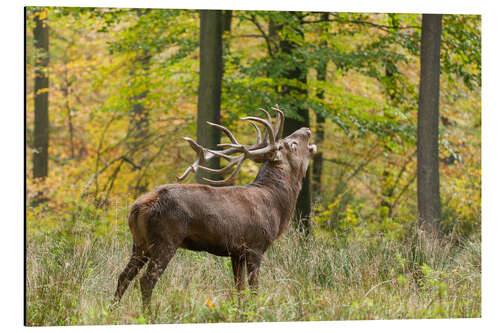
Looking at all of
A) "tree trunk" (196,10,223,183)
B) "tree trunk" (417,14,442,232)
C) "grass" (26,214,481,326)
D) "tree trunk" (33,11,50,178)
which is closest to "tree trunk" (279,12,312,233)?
"tree trunk" (196,10,223,183)

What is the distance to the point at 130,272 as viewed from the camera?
4.92 meters

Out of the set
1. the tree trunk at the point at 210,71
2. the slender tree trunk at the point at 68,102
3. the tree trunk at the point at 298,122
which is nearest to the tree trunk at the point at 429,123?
the tree trunk at the point at 298,122

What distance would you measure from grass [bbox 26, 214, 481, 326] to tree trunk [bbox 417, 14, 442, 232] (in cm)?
101

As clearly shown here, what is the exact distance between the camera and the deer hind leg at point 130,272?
193 inches

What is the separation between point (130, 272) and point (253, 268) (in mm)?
999

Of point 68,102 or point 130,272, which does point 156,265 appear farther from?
point 68,102

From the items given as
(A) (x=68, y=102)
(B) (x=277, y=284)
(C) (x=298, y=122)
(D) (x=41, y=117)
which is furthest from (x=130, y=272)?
(A) (x=68, y=102)

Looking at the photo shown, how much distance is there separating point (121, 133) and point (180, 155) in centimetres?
477

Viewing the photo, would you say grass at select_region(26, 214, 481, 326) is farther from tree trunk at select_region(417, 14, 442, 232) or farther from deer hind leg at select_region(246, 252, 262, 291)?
tree trunk at select_region(417, 14, 442, 232)

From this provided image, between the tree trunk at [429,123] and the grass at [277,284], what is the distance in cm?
101

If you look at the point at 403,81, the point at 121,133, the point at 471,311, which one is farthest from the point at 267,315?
the point at 121,133

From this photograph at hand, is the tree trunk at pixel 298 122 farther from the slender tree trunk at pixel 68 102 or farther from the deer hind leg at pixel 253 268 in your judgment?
the slender tree trunk at pixel 68 102

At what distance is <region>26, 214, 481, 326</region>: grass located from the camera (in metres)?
4.97

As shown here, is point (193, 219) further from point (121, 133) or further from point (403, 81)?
point (121, 133)
